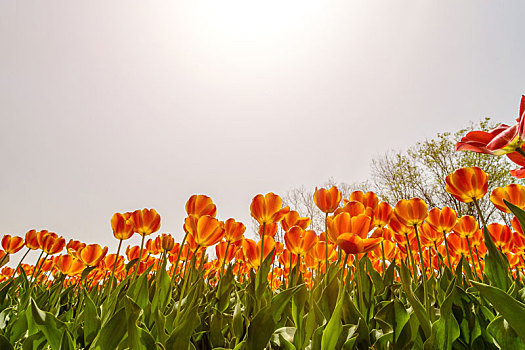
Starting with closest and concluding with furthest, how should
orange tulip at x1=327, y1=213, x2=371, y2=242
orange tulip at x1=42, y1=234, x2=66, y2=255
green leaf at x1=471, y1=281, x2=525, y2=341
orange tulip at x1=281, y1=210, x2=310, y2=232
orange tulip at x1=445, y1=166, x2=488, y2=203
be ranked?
green leaf at x1=471, y1=281, x2=525, y2=341, orange tulip at x1=327, y1=213, x2=371, y2=242, orange tulip at x1=445, y1=166, x2=488, y2=203, orange tulip at x1=281, y1=210, x2=310, y2=232, orange tulip at x1=42, y1=234, x2=66, y2=255

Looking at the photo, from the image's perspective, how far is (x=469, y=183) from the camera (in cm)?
122

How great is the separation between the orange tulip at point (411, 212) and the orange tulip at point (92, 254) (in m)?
1.67

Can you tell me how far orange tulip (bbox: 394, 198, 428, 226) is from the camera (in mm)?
1236

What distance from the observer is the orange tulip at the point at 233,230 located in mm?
1498

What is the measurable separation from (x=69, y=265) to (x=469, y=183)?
7.67 feet

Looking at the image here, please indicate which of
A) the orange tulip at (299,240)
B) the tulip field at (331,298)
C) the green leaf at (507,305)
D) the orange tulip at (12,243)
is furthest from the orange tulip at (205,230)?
the orange tulip at (12,243)

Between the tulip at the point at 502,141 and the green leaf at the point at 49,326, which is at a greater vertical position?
the tulip at the point at 502,141

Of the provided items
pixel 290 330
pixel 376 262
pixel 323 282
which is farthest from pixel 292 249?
pixel 376 262

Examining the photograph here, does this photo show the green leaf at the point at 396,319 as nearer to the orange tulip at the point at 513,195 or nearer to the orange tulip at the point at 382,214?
the orange tulip at the point at 382,214

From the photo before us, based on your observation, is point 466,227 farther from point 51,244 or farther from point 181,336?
point 51,244

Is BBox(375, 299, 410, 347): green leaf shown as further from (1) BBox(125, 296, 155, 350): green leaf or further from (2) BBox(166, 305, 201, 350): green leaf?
(1) BBox(125, 296, 155, 350): green leaf

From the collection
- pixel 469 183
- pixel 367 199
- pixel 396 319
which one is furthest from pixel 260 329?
pixel 469 183

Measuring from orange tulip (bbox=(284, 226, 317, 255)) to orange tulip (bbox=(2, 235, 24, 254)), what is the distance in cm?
242

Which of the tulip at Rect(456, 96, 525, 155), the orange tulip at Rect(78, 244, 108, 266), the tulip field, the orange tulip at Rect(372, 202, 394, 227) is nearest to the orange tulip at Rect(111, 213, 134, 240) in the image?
the tulip field
